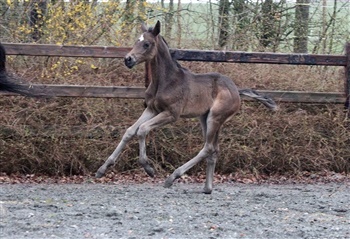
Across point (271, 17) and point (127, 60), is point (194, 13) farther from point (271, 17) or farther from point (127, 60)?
point (127, 60)

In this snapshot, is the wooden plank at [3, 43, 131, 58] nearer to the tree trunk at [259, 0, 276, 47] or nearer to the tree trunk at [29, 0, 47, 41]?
the tree trunk at [29, 0, 47, 41]

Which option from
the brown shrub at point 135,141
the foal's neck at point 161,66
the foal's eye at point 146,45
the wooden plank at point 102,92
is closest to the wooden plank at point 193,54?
the wooden plank at point 102,92

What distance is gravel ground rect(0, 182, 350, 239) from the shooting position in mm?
6266

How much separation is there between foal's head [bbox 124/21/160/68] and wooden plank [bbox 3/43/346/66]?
0.80 metres

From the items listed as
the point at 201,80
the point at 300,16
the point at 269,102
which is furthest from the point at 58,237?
the point at 300,16

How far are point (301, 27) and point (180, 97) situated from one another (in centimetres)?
614

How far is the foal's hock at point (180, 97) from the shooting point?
8969 millimetres

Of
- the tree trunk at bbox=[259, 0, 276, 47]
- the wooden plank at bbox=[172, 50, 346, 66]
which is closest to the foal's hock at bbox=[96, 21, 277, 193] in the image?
the wooden plank at bbox=[172, 50, 346, 66]

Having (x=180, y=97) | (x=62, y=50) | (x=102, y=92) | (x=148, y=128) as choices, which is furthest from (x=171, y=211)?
(x=62, y=50)

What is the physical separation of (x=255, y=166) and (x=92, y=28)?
11.7 feet

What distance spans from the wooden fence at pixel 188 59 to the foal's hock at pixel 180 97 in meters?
0.75

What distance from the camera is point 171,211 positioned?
736cm

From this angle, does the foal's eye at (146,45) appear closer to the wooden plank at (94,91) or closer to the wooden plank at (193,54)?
the wooden plank at (193,54)

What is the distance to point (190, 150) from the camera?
35.6 ft
